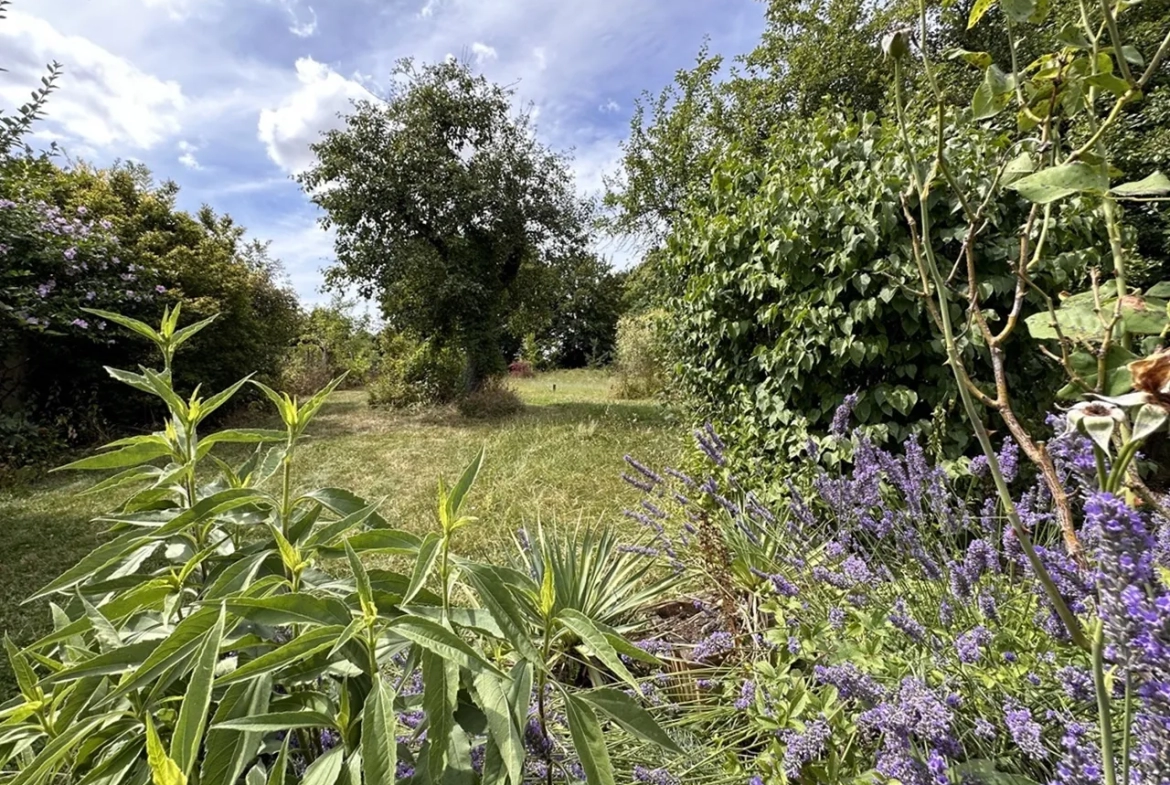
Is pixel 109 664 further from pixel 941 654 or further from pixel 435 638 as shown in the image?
pixel 941 654

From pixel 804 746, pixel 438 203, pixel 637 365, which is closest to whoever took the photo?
pixel 804 746

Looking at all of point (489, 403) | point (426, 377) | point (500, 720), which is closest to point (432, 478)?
point (489, 403)

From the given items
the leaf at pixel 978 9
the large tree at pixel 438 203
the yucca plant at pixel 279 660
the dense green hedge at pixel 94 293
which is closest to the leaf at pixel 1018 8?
the leaf at pixel 978 9

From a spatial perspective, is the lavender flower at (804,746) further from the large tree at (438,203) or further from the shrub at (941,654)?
the large tree at (438,203)

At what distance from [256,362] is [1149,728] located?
10.5m

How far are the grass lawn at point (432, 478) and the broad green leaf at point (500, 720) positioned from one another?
1.72m

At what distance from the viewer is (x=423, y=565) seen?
2.22ft

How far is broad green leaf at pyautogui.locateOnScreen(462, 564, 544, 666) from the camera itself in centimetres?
67

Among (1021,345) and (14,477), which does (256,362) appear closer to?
(14,477)

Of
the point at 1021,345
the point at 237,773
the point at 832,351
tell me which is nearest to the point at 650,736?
the point at 237,773

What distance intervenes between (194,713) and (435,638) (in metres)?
0.24

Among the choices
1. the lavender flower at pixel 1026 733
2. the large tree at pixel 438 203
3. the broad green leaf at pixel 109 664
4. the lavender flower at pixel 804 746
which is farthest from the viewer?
the large tree at pixel 438 203

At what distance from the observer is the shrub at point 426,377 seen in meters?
9.36

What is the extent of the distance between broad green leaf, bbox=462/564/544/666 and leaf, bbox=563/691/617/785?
0.31ft
